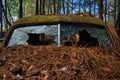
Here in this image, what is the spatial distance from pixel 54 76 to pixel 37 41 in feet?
7.49

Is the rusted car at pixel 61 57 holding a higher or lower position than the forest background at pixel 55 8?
higher

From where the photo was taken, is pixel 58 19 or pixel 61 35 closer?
pixel 61 35

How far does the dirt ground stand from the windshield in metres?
1.32

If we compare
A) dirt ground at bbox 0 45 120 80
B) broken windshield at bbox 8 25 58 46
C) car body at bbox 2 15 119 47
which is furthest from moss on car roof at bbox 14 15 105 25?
dirt ground at bbox 0 45 120 80

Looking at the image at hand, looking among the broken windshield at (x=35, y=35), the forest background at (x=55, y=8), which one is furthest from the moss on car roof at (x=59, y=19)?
the forest background at (x=55, y=8)

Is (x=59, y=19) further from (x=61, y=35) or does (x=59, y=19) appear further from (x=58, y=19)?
(x=61, y=35)

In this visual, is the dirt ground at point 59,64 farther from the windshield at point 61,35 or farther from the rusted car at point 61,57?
the windshield at point 61,35

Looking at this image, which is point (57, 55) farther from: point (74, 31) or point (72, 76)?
point (74, 31)

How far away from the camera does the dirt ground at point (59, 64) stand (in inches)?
127

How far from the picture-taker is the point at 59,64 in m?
3.40

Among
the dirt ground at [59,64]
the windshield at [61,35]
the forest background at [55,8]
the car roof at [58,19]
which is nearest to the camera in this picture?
the dirt ground at [59,64]

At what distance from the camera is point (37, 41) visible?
5.46m

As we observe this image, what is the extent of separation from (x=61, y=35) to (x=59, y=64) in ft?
6.67

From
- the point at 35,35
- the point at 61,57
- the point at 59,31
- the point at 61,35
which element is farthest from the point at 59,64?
the point at 35,35
